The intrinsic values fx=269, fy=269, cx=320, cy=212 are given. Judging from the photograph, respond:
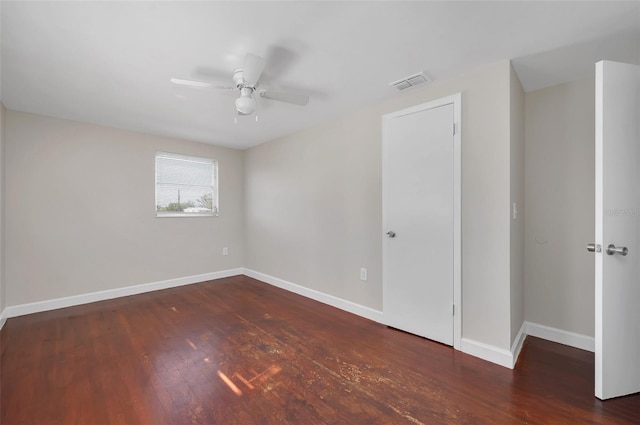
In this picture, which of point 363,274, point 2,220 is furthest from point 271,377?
point 2,220

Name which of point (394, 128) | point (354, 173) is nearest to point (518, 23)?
point (394, 128)

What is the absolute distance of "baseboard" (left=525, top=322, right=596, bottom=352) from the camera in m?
2.25

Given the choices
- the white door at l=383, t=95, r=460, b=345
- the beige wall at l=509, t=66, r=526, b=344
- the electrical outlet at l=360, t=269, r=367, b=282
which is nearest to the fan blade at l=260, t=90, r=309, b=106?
the white door at l=383, t=95, r=460, b=345

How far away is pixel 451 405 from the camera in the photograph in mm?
1614

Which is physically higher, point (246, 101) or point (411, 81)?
point (411, 81)

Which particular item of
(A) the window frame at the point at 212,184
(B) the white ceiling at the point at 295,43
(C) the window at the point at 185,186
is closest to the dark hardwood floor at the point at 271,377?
(A) the window frame at the point at 212,184

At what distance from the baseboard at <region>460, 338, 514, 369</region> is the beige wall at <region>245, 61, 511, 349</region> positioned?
4 centimetres

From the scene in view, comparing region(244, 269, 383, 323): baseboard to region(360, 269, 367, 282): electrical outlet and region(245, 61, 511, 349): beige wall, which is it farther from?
region(360, 269, 367, 282): electrical outlet

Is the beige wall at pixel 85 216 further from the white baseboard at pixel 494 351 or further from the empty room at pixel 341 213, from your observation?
the white baseboard at pixel 494 351

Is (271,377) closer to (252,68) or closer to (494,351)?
(494,351)

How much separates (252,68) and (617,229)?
2557mm

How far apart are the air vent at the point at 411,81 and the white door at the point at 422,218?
0.22 m

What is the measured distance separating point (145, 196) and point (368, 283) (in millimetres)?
3378

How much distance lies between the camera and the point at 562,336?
7.79 feet
